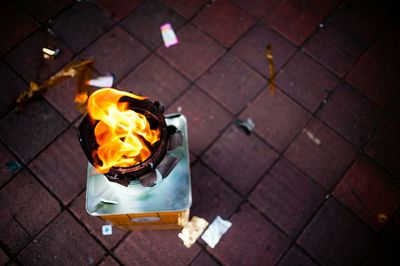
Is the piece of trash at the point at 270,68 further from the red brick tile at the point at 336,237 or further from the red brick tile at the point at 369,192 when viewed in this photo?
the red brick tile at the point at 336,237

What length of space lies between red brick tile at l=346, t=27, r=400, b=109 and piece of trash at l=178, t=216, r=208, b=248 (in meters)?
2.38

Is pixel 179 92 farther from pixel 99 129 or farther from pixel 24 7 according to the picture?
pixel 24 7

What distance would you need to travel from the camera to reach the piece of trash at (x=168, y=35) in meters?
3.65

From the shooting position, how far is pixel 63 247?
9.23ft

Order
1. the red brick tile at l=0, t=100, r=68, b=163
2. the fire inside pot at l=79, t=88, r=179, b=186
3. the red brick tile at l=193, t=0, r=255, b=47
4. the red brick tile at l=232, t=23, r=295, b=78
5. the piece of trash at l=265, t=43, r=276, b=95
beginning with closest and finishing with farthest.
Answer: the fire inside pot at l=79, t=88, r=179, b=186, the red brick tile at l=0, t=100, r=68, b=163, the piece of trash at l=265, t=43, r=276, b=95, the red brick tile at l=232, t=23, r=295, b=78, the red brick tile at l=193, t=0, r=255, b=47

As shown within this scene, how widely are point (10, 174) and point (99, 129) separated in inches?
67.5

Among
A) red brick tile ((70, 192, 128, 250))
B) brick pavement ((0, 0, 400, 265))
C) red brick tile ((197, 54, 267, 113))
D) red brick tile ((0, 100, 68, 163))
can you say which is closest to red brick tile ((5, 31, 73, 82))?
brick pavement ((0, 0, 400, 265))

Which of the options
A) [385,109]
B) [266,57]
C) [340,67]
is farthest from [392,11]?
[266,57]

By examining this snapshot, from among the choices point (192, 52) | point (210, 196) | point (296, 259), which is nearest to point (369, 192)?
point (296, 259)

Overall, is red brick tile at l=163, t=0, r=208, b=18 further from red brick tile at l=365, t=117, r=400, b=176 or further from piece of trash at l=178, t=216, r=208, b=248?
red brick tile at l=365, t=117, r=400, b=176

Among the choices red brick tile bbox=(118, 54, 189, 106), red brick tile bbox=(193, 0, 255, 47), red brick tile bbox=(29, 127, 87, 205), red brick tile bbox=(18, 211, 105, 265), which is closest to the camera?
red brick tile bbox=(18, 211, 105, 265)

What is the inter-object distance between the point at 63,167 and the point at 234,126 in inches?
71.4

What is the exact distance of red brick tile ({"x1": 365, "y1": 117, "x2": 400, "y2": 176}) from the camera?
3.22 meters

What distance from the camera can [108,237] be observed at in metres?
2.85
